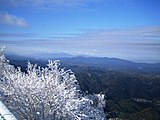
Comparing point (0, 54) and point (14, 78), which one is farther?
point (0, 54)

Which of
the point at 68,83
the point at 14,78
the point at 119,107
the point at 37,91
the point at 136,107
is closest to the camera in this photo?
the point at 37,91

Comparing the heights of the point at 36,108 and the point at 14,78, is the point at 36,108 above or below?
below

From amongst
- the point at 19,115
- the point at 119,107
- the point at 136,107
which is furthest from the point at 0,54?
the point at 136,107

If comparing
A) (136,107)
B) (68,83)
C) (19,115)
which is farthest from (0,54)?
(136,107)

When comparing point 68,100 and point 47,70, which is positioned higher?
point 47,70

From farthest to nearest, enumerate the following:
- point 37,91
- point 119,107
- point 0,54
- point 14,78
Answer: point 119,107 → point 0,54 → point 14,78 → point 37,91

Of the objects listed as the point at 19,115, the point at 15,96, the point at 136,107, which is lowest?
the point at 136,107

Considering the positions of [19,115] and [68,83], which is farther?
[68,83]

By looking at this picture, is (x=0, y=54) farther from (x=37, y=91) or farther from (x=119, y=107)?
(x=119, y=107)

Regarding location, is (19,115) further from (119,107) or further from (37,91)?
(119,107)
